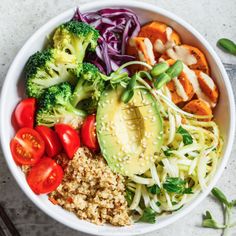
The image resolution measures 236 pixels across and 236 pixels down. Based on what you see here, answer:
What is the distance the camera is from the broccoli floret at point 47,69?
275 centimetres

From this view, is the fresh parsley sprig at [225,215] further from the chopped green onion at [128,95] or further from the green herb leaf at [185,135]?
the chopped green onion at [128,95]

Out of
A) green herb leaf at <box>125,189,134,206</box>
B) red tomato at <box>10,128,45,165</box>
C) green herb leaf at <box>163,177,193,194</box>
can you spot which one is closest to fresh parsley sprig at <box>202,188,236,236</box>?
green herb leaf at <box>163,177,193,194</box>

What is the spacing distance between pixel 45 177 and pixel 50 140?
0.58 ft

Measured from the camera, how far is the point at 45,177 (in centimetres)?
277

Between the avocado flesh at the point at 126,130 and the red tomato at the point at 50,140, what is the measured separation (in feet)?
0.69

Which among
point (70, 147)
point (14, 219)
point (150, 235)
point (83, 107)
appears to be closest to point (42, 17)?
point (83, 107)

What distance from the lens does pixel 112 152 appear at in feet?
9.15

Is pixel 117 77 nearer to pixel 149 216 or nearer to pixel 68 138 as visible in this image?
pixel 68 138

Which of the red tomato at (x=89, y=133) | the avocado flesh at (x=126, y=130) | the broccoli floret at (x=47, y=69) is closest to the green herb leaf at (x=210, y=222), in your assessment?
the avocado flesh at (x=126, y=130)

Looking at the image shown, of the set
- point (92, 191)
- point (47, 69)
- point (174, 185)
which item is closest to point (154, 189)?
point (174, 185)

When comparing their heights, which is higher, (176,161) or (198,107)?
(198,107)

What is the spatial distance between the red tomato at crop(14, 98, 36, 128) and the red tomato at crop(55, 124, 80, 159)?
141 mm

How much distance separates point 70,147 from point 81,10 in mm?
670

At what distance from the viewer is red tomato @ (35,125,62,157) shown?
9.19 ft
